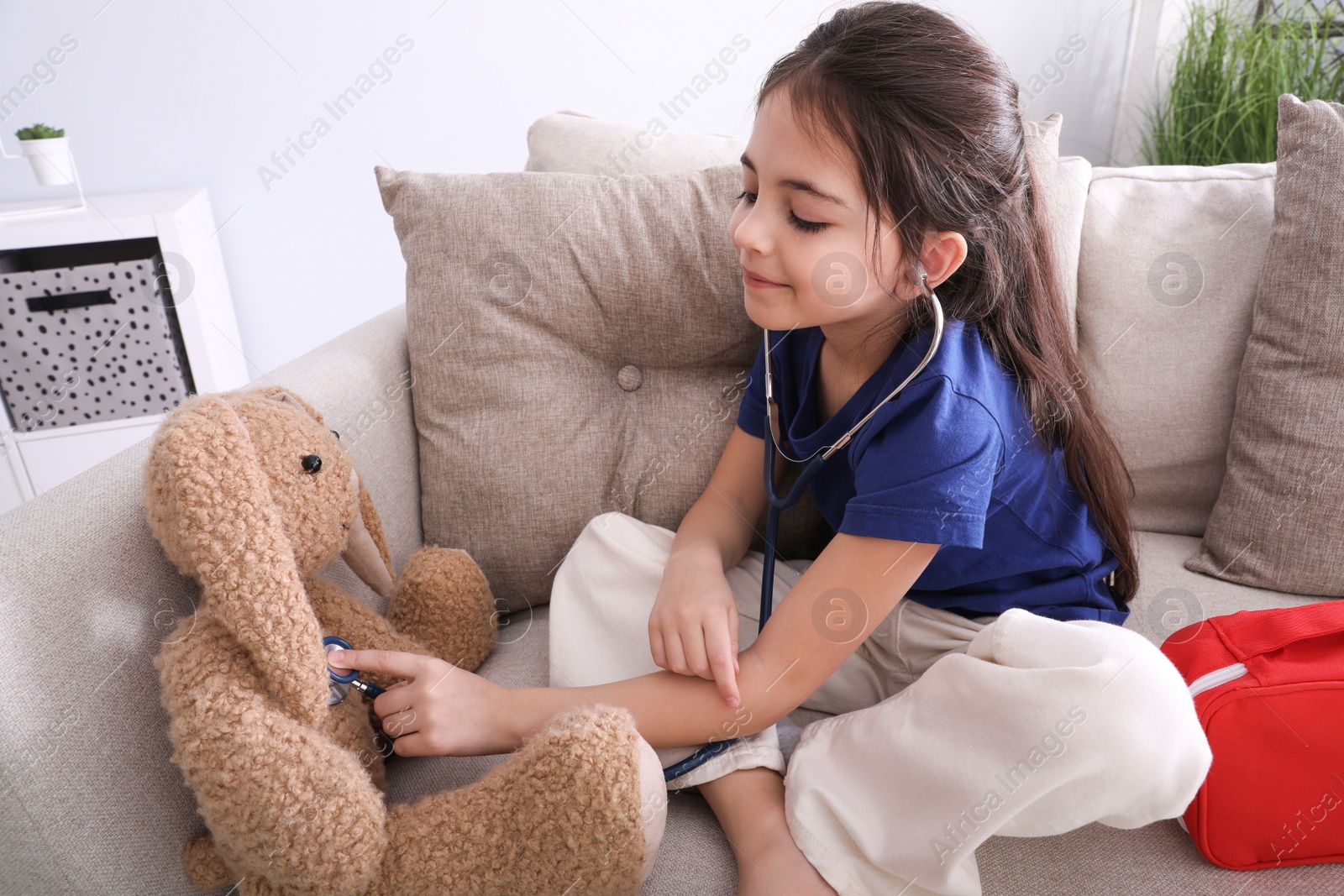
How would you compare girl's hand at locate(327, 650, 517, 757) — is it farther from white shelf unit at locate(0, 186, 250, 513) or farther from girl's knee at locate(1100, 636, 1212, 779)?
white shelf unit at locate(0, 186, 250, 513)

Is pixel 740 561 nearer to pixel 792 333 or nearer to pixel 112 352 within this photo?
pixel 792 333

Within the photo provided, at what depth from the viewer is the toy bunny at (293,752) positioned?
569 mm

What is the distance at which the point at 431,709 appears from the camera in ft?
2.32

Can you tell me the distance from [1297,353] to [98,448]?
6.78ft

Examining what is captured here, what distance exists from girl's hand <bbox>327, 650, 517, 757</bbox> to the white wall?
4.82 feet

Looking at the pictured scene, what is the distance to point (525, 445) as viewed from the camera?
0.99 m

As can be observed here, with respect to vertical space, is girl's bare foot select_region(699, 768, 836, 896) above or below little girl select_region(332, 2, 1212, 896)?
below

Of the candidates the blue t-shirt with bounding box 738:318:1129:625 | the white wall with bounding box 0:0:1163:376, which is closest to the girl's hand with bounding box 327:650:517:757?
the blue t-shirt with bounding box 738:318:1129:625

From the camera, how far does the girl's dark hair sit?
718 mm

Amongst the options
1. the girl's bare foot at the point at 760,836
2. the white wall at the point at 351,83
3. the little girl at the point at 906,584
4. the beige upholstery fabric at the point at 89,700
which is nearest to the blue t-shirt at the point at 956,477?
the little girl at the point at 906,584

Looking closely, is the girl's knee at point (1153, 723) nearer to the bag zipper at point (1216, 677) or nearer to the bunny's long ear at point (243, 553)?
the bag zipper at point (1216, 677)

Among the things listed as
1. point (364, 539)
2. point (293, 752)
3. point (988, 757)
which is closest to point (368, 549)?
point (364, 539)

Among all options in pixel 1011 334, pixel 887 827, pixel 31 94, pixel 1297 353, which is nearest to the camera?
pixel 887 827

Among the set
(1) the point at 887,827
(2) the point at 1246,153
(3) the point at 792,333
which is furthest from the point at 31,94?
(2) the point at 1246,153
